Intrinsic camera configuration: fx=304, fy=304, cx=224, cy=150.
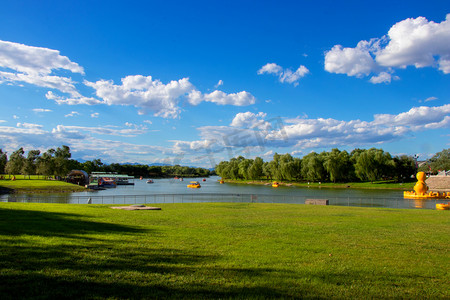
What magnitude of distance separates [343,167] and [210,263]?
4222 inches

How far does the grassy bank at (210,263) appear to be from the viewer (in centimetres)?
585

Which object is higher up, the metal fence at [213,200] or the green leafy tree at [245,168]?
the green leafy tree at [245,168]

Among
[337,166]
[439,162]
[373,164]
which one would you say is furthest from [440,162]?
[337,166]

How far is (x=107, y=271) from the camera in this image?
6586 mm

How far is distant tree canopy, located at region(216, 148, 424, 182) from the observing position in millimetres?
96938

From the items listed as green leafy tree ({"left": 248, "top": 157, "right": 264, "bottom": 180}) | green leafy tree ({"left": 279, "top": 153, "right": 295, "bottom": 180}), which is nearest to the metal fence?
green leafy tree ({"left": 279, "top": 153, "right": 295, "bottom": 180})

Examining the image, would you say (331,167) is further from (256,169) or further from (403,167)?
(256,169)

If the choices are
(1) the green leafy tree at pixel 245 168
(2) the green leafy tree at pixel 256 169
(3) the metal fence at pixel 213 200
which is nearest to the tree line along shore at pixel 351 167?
(2) the green leafy tree at pixel 256 169

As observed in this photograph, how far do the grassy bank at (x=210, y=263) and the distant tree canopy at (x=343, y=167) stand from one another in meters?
92.4

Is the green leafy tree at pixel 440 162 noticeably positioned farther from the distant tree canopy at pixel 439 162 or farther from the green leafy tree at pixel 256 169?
the green leafy tree at pixel 256 169

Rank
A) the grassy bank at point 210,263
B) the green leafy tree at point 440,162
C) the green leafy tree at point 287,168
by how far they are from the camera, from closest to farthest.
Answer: the grassy bank at point 210,263, the green leafy tree at point 440,162, the green leafy tree at point 287,168

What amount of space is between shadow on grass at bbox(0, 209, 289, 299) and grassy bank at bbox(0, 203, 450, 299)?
0.07ft

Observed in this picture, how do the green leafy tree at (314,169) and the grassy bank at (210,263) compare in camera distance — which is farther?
the green leafy tree at (314,169)

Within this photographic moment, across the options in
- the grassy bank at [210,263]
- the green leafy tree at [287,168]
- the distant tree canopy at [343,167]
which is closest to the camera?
the grassy bank at [210,263]
